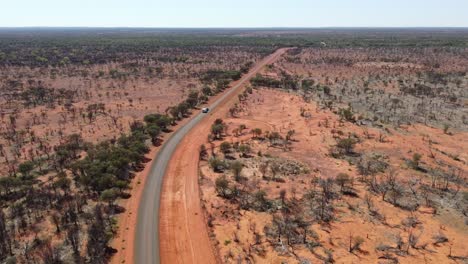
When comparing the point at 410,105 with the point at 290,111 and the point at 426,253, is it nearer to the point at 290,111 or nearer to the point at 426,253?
the point at 290,111

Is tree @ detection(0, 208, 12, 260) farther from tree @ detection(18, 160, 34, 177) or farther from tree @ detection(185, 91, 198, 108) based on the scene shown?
tree @ detection(185, 91, 198, 108)

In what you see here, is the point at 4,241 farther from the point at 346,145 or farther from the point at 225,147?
the point at 346,145

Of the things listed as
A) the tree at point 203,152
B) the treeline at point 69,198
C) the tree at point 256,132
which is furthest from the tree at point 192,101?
the tree at point 203,152

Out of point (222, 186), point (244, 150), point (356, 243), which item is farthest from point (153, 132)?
point (356, 243)

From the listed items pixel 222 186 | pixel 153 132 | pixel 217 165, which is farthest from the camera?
pixel 153 132

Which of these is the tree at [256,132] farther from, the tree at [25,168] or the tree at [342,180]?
the tree at [25,168]

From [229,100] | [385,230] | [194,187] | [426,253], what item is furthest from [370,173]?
[229,100]

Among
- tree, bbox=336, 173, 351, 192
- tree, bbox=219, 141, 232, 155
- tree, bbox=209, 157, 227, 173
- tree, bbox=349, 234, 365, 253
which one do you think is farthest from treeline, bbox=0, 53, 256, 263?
tree, bbox=336, 173, 351, 192

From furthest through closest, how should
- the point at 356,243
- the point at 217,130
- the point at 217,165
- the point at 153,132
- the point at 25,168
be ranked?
the point at 217,130 → the point at 153,132 → the point at 217,165 → the point at 25,168 → the point at 356,243
